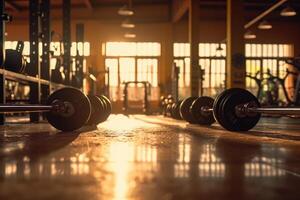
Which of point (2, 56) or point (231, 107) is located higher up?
point (2, 56)

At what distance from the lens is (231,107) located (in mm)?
2820

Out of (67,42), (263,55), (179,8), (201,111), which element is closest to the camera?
(201,111)

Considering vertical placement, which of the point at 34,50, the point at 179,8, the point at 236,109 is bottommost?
the point at 236,109

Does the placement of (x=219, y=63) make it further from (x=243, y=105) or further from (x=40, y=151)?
(x=40, y=151)

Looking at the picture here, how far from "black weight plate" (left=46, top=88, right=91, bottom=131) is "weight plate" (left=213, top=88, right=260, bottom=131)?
0.92 meters

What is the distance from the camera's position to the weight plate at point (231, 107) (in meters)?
2.81

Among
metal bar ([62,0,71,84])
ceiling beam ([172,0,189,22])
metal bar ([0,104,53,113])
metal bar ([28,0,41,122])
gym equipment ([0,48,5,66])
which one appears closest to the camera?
metal bar ([0,104,53,113])

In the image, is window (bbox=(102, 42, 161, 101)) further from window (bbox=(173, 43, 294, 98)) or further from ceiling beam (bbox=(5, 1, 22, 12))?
ceiling beam (bbox=(5, 1, 22, 12))

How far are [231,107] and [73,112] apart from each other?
3.58ft

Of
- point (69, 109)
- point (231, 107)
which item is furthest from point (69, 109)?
point (231, 107)

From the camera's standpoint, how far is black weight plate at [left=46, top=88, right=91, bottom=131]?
8.79 feet

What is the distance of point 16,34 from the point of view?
537 inches

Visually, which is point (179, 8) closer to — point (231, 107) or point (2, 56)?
point (2, 56)

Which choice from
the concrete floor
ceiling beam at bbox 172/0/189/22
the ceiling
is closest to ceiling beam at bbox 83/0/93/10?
the ceiling
